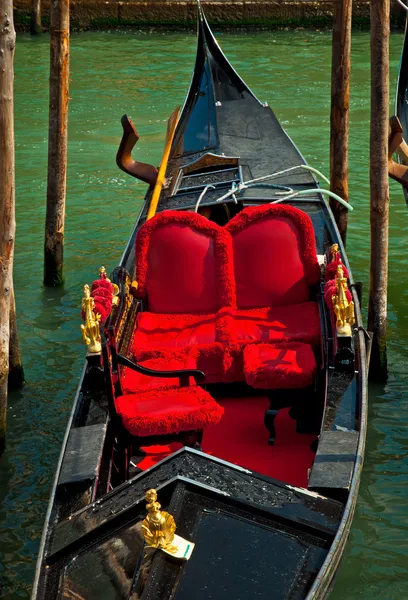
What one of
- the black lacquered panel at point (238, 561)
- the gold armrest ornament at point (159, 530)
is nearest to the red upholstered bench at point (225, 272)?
the black lacquered panel at point (238, 561)

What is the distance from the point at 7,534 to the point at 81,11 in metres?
10.4

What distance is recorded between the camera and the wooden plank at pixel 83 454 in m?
2.86

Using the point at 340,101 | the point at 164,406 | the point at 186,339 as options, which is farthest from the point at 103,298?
the point at 340,101

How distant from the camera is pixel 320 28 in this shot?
12797 millimetres

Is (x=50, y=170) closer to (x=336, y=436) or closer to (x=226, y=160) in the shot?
(x=226, y=160)

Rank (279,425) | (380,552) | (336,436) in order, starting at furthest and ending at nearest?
(279,425) → (380,552) → (336,436)

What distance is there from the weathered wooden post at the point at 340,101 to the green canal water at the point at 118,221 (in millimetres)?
595

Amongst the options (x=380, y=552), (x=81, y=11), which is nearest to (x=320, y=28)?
(x=81, y=11)

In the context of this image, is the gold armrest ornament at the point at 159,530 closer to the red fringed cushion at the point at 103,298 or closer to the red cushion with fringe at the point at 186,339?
the red fringed cushion at the point at 103,298

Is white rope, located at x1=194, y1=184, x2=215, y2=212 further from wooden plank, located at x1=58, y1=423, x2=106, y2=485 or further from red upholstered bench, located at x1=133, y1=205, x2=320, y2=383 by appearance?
wooden plank, located at x1=58, y1=423, x2=106, y2=485

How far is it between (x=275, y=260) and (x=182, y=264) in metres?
0.38

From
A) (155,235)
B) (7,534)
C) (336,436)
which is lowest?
(7,534)

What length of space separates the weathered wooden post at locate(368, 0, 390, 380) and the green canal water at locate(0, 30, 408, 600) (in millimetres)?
242

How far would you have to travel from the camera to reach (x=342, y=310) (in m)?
3.45
